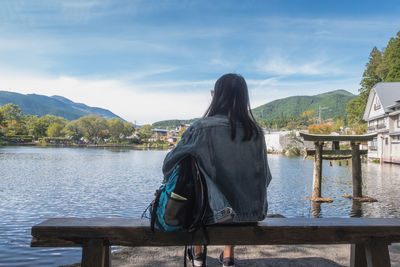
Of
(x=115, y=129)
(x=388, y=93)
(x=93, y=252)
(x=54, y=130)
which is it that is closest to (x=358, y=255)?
(x=93, y=252)

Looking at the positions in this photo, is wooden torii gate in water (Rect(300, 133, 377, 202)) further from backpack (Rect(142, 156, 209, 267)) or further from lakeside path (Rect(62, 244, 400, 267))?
backpack (Rect(142, 156, 209, 267))

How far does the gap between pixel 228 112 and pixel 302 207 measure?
7885mm

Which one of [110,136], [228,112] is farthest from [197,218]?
[110,136]

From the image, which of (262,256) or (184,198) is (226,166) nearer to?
(184,198)

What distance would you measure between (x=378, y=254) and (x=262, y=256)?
1482 mm

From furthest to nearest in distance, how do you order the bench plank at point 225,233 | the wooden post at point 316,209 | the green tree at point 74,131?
the green tree at point 74,131
the wooden post at point 316,209
the bench plank at point 225,233

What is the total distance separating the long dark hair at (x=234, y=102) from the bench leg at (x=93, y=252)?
1.11 metres

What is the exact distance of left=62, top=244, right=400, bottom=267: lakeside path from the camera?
336 centimetres

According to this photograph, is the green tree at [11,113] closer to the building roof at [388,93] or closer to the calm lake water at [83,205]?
the calm lake water at [83,205]

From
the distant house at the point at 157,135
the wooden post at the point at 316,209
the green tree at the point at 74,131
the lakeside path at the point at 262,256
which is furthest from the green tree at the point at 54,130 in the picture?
the lakeside path at the point at 262,256

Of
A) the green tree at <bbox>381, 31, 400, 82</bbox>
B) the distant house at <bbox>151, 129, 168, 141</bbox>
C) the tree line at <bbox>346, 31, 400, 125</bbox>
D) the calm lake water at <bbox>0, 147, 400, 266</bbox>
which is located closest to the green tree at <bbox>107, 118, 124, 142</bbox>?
the distant house at <bbox>151, 129, 168, 141</bbox>

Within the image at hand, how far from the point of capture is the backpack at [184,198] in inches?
71.0

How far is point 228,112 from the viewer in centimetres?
212

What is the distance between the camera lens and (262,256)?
3553mm
